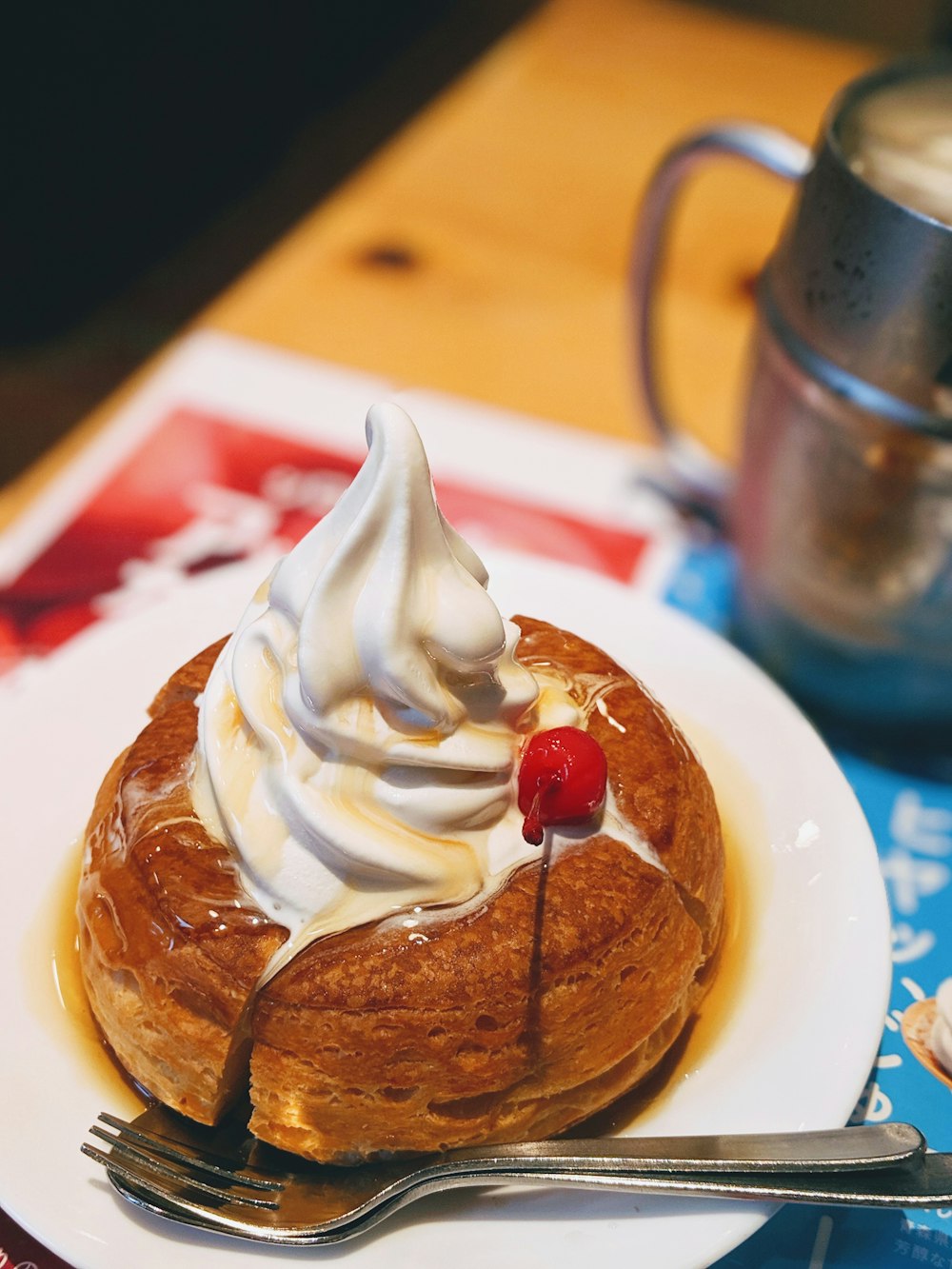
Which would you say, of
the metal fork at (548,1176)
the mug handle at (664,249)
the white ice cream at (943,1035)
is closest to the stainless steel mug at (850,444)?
the mug handle at (664,249)

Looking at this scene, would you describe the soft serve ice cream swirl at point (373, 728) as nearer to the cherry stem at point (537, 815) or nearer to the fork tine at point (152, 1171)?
the cherry stem at point (537, 815)

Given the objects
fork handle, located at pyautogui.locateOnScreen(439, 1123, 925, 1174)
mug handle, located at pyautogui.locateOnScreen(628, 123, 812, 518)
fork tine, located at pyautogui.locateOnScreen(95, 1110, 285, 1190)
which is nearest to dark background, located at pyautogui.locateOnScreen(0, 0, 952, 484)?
mug handle, located at pyautogui.locateOnScreen(628, 123, 812, 518)

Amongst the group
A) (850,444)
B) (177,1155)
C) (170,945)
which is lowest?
(177,1155)

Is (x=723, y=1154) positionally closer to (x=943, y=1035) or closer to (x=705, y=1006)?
(x=705, y=1006)

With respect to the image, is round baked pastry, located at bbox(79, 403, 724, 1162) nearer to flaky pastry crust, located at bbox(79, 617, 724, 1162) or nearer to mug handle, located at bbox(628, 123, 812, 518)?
flaky pastry crust, located at bbox(79, 617, 724, 1162)

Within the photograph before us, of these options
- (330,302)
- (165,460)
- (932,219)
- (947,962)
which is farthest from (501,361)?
(947,962)

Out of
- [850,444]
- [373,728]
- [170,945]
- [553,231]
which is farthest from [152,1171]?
[553,231]
